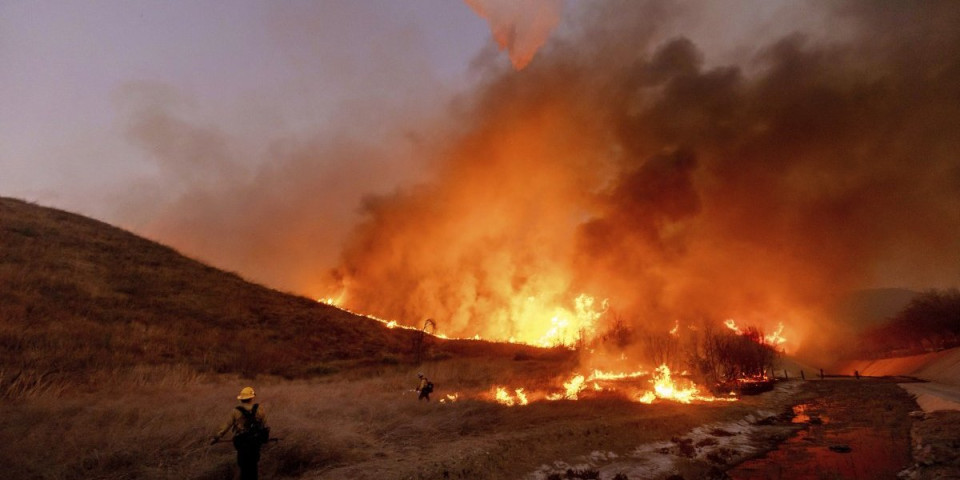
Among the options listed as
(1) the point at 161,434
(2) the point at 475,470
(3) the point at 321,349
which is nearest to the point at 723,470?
(2) the point at 475,470

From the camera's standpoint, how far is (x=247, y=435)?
32.9ft

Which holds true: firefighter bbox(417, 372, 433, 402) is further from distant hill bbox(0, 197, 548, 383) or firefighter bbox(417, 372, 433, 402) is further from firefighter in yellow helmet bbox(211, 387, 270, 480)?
distant hill bbox(0, 197, 548, 383)

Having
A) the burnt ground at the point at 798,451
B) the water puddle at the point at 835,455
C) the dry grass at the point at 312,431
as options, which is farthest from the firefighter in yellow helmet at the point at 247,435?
the water puddle at the point at 835,455

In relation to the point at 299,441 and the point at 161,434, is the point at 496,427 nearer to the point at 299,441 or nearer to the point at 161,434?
the point at 299,441

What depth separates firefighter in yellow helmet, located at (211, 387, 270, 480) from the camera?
10.0m

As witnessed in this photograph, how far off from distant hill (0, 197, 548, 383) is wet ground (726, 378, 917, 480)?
2929 cm

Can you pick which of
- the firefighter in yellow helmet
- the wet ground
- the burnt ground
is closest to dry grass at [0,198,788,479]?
the burnt ground

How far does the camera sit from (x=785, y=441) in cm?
1792

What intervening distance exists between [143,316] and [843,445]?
→ 41.7m

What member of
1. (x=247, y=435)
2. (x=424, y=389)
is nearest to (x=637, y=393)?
(x=424, y=389)

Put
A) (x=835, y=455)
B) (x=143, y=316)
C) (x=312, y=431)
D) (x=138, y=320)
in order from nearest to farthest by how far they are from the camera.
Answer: (x=312, y=431)
(x=835, y=455)
(x=138, y=320)
(x=143, y=316)

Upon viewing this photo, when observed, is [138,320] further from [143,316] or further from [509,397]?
[509,397]

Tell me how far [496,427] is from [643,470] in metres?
6.78

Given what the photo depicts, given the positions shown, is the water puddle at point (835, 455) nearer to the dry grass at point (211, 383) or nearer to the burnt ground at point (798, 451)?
the burnt ground at point (798, 451)
